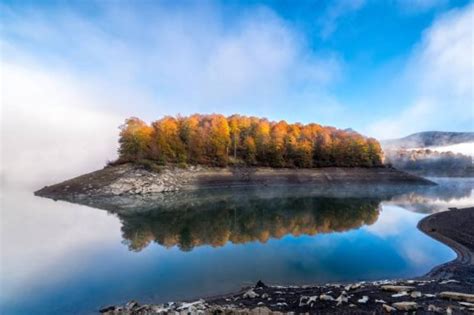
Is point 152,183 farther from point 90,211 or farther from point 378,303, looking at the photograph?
point 378,303

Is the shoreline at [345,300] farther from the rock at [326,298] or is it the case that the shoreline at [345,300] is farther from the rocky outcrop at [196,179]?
the rocky outcrop at [196,179]

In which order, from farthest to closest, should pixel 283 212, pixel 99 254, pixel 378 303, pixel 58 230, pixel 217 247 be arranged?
pixel 283 212 < pixel 58 230 < pixel 217 247 < pixel 99 254 < pixel 378 303

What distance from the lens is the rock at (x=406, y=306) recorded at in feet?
22.9

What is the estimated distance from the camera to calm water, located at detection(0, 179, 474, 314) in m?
10.9

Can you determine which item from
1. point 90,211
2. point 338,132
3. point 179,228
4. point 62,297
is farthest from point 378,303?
point 338,132

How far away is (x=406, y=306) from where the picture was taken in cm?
707

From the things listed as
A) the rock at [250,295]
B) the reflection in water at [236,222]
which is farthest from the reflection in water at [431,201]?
the rock at [250,295]

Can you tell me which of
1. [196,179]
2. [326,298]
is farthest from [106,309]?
[196,179]

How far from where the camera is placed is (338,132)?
87.4 m

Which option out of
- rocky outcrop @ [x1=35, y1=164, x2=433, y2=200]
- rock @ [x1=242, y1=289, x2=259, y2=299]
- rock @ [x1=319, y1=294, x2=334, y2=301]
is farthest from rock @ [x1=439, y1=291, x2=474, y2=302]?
rocky outcrop @ [x1=35, y1=164, x2=433, y2=200]

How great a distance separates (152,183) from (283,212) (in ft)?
82.6

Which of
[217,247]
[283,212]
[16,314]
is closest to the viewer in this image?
[16,314]

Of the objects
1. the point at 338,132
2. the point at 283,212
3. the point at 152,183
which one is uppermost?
the point at 338,132

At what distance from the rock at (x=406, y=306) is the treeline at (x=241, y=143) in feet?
163
